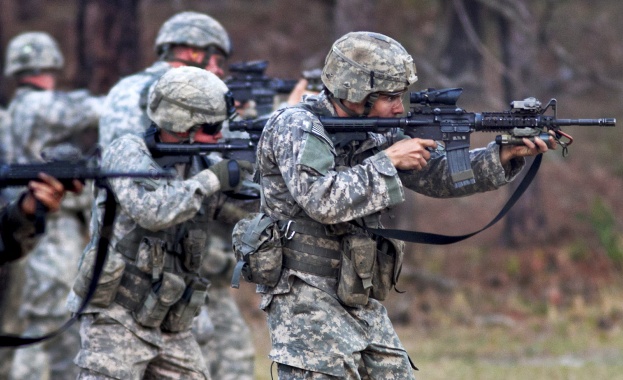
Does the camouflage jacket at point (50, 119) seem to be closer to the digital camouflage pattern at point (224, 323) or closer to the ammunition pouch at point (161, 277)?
the digital camouflage pattern at point (224, 323)

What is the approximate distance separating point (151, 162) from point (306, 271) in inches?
42.5

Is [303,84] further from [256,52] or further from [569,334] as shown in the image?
[256,52]

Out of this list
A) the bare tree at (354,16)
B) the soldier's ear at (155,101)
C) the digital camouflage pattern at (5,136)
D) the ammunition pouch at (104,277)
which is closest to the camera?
the ammunition pouch at (104,277)

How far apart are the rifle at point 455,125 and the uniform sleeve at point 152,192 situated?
0.86 m

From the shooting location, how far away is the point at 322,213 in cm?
484

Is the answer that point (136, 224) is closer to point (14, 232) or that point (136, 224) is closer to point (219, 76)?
point (14, 232)

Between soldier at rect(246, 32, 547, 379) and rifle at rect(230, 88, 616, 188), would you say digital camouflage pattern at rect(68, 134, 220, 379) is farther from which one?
rifle at rect(230, 88, 616, 188)

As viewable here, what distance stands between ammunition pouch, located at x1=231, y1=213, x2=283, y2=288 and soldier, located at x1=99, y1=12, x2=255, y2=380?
1.04 m

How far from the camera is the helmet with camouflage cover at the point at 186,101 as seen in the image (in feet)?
19.3

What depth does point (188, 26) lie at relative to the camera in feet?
24.0

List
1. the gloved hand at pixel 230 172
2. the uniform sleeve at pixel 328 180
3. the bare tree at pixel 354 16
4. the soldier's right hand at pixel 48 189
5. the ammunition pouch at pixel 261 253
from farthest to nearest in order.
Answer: the bare tree at pixel 354 16, the gloved hand at pixel 230 172, the ammunition pouch at pixel 261 253, the uniform sleeve at pixel 328 180, the soldier's right hand at pixel 48 189

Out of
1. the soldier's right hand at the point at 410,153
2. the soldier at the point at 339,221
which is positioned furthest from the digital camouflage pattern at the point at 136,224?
the soldier's right hand at the point at 410,153

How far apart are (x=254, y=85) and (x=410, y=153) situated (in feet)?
9.59

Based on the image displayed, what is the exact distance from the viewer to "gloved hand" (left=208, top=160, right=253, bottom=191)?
5.79 m
